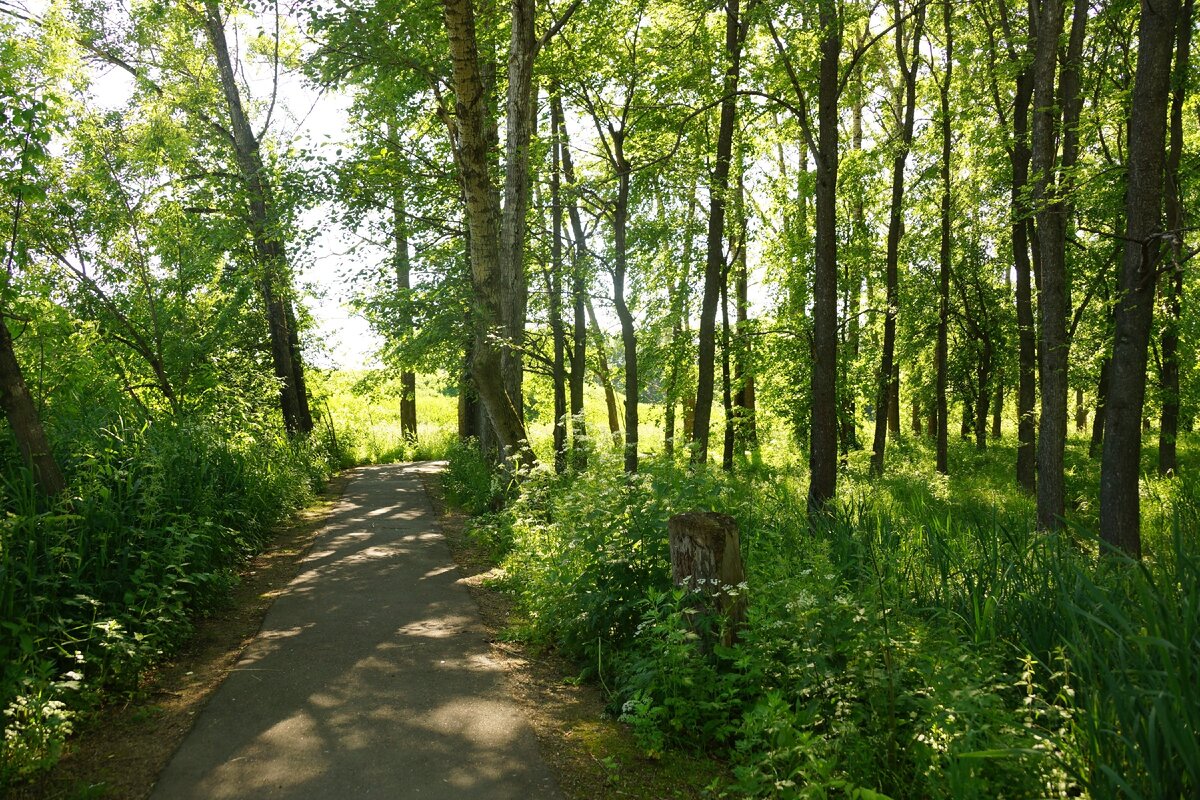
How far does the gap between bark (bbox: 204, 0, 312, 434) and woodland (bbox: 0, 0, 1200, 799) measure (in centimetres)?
9

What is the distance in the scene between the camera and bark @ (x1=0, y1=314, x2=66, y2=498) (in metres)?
5.78

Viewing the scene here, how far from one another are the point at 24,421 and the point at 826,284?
9226 mm

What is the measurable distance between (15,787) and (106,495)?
2717mm

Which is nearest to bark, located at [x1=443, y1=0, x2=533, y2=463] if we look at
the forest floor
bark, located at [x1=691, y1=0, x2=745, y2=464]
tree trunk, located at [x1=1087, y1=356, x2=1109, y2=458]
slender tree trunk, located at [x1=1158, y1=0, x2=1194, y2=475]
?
bark, located at [x1=691, y1=0, x2=745, y2=464]

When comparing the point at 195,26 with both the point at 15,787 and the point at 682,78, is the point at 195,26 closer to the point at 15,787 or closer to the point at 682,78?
the point at 682,78

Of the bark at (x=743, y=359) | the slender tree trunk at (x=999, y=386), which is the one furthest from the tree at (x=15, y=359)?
the slender tree trunk at (x=999, y=386)

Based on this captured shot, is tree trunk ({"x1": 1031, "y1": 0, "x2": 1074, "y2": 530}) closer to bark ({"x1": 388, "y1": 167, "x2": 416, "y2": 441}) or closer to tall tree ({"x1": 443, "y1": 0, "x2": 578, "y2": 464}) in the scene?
tall tree ({"x1": 443, "y1": 0, "x2": 578, "y2": 464})

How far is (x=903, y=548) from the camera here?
5949mm

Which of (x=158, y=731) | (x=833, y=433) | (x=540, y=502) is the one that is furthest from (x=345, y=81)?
(x=158, y=731)

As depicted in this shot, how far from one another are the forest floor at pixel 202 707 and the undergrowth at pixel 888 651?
0.57 feet

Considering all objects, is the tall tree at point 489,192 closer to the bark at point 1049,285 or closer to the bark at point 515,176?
the bark at point 515,176

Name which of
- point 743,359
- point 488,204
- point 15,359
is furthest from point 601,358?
point 15,359

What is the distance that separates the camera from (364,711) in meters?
4.93

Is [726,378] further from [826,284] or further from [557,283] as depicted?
[826,284]
